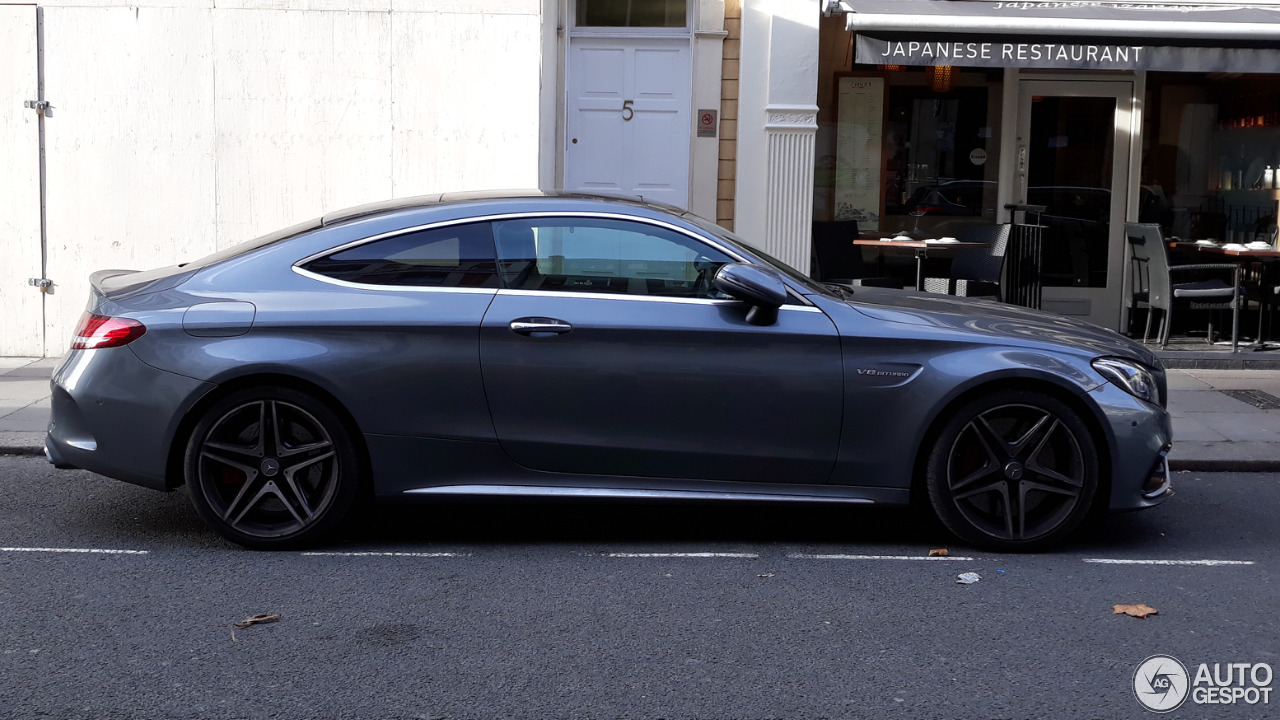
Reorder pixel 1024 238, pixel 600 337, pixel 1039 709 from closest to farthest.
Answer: pixel 1039 709 → pixel 600 337 → pixel 1024 238

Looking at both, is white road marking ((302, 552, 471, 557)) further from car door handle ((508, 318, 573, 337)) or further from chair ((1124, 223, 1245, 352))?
chair ((1124, 223, 1245, 352))

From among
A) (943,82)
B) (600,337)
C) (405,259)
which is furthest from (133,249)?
(943,82)

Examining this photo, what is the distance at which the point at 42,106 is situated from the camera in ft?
35.1

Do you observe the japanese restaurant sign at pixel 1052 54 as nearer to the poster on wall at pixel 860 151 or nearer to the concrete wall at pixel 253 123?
the poster on wall at pixel 860 151

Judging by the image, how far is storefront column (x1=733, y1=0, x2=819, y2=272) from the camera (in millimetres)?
11516

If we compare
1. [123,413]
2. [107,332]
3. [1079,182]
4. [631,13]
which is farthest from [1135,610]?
[1079,182]

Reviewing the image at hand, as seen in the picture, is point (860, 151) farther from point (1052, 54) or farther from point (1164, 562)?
point (1164, 562)

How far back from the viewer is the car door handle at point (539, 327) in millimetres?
5562

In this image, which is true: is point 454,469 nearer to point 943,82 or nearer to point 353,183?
point 353,183

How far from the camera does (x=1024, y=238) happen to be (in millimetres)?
12266

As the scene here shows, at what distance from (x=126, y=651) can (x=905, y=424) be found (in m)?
3.20

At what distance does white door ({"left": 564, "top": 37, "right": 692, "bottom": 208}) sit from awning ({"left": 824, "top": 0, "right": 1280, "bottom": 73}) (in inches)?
78.9

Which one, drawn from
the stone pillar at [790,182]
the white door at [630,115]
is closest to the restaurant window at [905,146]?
the stone pillar at [790,182]

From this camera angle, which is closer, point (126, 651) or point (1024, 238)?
point (126, 651)
